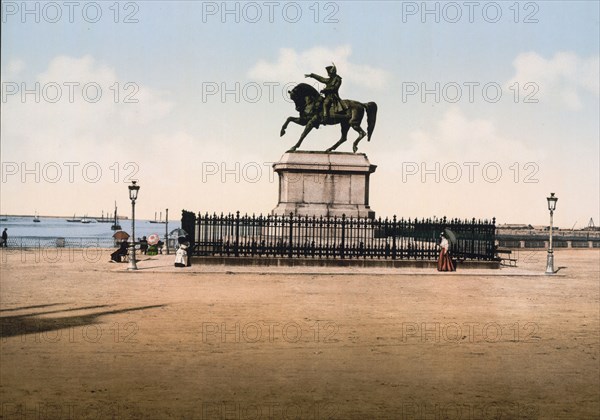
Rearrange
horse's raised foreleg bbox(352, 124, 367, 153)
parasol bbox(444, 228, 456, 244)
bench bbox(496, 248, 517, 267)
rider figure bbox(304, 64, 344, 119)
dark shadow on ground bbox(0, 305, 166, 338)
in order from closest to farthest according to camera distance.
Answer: dark shadow on ground bbox(0, 305, 166, 338) → parasol bbox(444, 228, 456, 244) → bench bbox(496, 248, 517, 267) → rider figure bbox(304, 64, 344, 119) → horse's raised foreleg bbox(352, 124, 367, 153)

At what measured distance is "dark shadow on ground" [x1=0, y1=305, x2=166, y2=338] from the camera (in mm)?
10555

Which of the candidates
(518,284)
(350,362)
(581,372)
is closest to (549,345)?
(581,372)

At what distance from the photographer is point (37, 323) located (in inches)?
447

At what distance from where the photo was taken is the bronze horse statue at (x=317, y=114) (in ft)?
96.4

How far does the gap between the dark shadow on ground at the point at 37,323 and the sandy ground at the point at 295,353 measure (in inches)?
2.0

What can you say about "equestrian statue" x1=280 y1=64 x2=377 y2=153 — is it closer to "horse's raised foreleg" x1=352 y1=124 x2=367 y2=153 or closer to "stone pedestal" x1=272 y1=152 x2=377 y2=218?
"horse's raised foreleg" x1=352 y1=124 x2=367 y2=153

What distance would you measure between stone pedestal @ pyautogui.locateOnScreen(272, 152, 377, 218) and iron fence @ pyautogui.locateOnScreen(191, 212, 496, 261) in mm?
2098

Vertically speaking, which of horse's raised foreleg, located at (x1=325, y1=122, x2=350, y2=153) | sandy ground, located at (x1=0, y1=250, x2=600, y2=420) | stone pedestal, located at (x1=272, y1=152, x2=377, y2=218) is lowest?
sandy ground, located at (x1=0, y1=250, x2=600, y2=420)

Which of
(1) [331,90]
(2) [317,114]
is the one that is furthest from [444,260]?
(1) [331,90]

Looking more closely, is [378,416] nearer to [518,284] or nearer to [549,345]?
[549,345]

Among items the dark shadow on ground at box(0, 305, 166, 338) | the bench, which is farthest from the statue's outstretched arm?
the dark shadow on ground at box(0, 305, 166, 338)

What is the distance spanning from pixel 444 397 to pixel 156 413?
3.02 metres

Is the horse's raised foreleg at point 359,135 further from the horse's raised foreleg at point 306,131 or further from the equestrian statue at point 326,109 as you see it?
the horse's raised foreleg at point 306,131

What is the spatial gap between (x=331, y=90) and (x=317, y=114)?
4.07ft
